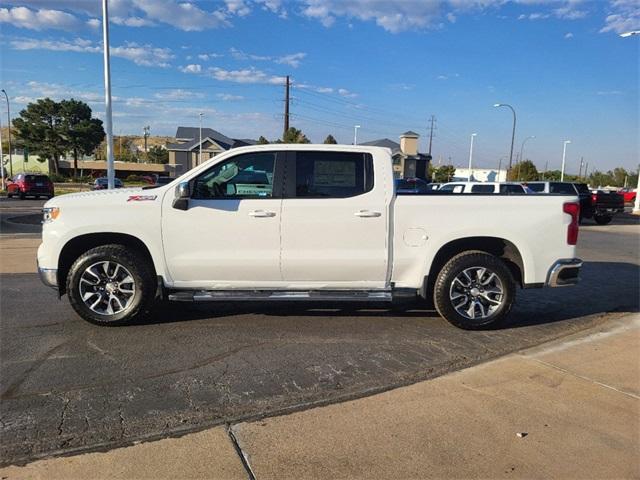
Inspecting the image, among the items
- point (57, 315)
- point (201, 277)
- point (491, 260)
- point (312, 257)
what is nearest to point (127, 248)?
point (201, 277)

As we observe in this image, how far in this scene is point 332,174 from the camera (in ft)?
17.9

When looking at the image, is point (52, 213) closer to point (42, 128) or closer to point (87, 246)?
point (87, 246)

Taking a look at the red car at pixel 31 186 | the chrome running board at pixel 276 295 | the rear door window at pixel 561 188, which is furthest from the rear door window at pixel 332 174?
the red car at pixel 31 186

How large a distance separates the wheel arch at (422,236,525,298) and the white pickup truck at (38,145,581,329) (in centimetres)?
3

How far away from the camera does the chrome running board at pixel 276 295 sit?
211 inches

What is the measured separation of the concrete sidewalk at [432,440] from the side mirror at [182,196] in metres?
2.61

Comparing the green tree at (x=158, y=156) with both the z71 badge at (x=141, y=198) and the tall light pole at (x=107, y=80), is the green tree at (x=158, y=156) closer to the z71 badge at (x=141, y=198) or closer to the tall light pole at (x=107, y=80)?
the tall light pole at (x=107, y=80)

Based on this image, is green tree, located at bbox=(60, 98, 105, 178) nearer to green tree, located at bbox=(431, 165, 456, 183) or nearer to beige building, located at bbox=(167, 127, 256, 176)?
beige building, located at bbox=(167, 127, 256, 176)

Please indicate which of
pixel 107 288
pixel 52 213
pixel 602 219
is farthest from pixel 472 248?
pixel 602 219

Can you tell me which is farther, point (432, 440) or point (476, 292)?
point (476, 292)

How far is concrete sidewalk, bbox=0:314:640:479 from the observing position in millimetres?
2896

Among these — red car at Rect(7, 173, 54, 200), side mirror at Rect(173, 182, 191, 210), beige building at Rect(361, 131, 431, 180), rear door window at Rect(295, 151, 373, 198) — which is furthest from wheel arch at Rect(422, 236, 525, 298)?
beige building at Rect(361, 131, 431, 180)

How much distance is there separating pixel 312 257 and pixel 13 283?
5.03m

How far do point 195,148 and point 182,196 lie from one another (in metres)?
61.0
